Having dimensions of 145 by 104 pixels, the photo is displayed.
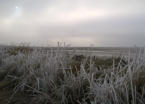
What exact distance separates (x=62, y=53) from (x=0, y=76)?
1.52 metres

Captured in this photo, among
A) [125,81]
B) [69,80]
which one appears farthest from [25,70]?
[125,81]

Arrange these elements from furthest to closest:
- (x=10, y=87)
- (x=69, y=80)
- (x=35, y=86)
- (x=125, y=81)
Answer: (x=10, y=87)
(x=35, y=86)
(x=69, y=80)
(x=125, y=81)

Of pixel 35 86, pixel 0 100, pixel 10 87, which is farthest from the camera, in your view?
pixel 10 87

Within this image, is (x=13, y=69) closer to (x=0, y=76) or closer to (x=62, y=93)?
(x=0, y=76)

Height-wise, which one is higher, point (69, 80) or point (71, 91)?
point (69, 80)

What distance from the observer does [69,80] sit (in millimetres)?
1925

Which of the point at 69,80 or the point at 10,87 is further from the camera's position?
the point at 10,87

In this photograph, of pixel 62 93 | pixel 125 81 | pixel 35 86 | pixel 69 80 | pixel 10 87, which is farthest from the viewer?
pixel 10 87

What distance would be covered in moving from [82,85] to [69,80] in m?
0.18

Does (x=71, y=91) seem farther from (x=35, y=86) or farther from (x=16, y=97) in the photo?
(x=16, y=97)

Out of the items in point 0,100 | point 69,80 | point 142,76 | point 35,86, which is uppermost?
point 142,76

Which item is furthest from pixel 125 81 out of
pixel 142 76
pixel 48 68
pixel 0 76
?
pixel 0 76

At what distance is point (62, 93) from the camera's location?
1775 millimetres

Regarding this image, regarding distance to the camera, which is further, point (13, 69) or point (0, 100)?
point (13, 69)
